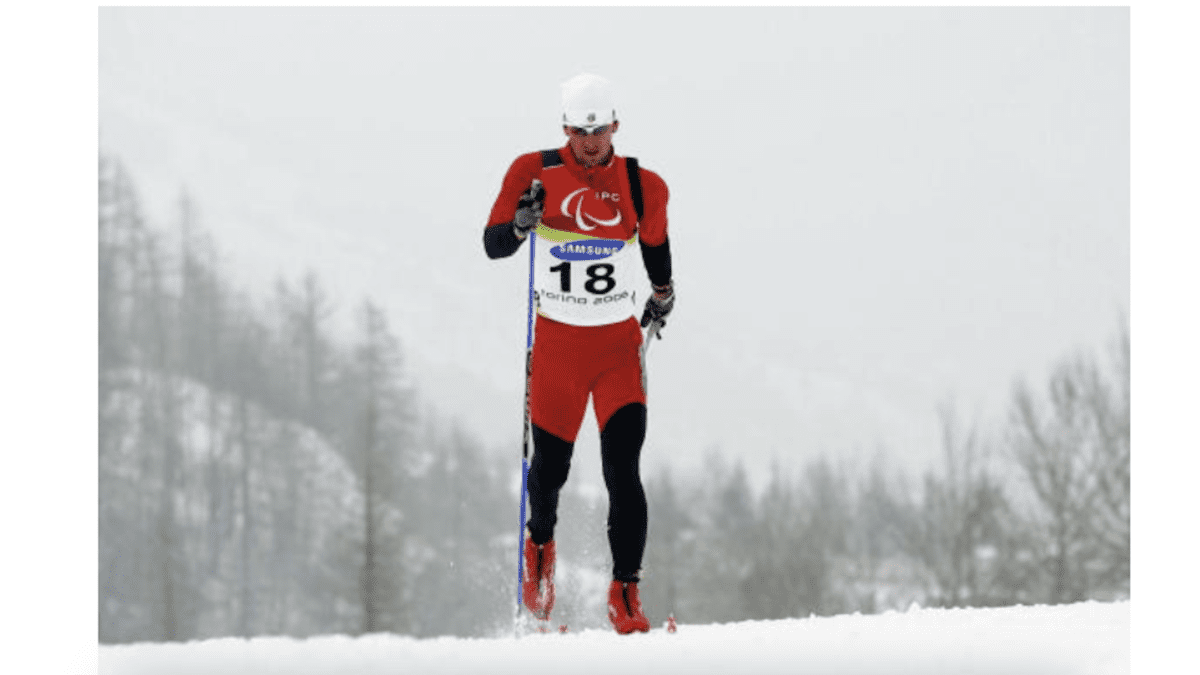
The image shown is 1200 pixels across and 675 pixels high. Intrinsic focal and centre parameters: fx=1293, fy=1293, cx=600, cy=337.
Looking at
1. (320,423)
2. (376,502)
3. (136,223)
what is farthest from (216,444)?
(376,502)

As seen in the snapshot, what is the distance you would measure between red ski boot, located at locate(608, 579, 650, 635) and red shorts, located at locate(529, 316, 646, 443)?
0.98m

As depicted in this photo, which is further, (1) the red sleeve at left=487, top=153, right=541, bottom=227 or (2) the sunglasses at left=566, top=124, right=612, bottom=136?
(1) the red sleeve at left=487, top=153, right=541, bottom=227

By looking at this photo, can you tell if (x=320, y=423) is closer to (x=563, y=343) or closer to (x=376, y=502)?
(x=376, y=502)

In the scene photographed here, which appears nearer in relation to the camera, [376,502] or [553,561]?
[553,561]

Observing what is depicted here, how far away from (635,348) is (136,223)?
179 feet

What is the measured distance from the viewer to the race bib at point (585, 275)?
7.70 metres

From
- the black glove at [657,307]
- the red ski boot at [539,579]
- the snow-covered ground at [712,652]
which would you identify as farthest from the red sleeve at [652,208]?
the snow-covered ground at [712,652]

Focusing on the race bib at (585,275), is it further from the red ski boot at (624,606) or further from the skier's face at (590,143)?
the red ski boot at (624,606)

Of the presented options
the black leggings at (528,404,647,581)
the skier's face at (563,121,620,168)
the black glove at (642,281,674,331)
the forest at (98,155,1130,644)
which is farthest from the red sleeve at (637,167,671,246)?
the forest at (98,155,1130,644)

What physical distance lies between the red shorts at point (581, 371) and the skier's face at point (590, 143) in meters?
0.99

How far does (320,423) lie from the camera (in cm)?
6200

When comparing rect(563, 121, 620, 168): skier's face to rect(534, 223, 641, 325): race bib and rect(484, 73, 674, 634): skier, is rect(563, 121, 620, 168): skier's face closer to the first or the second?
rect(484, 73, 674, 634): skier

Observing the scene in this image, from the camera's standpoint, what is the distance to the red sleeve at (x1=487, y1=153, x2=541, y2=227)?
776 cm

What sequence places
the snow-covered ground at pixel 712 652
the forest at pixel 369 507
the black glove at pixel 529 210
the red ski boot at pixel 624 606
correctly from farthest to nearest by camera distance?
the forest at pixel 369 507
the red ski boot at pixel 624 606
the black glove at pixel 529 210
the snow-covered ground at pixel 712 652
